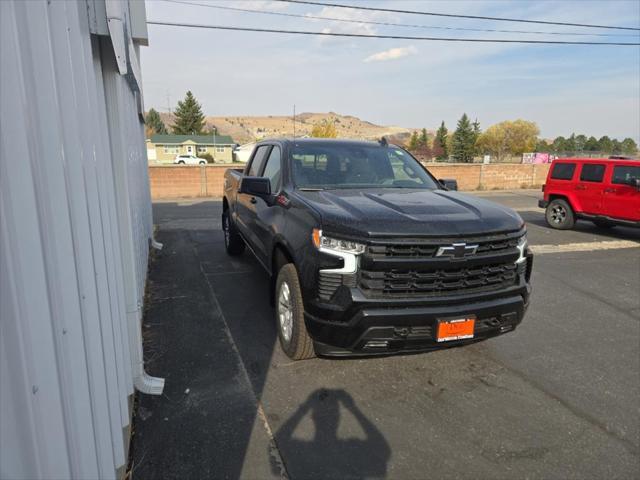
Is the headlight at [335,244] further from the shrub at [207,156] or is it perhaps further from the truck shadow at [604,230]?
the shrub at [207,156]

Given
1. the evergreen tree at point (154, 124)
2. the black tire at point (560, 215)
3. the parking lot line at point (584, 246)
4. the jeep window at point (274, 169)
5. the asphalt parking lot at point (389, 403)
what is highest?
the evergreen tree at point (154, 124)

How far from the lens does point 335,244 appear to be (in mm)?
3006

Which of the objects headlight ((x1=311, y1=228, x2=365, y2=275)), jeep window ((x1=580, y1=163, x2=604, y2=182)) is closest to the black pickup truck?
headlight ((x1=311, y1=228, x2=365, y2=275))

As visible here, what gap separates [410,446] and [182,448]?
4.58ft

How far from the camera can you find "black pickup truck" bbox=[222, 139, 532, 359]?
2934 millimetres

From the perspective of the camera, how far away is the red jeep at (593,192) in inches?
360

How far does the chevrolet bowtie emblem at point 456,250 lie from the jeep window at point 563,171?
29.7 feet

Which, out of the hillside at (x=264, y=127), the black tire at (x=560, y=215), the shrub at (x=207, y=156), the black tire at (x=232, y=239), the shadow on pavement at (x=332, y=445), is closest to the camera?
the shadow on pavement at (x=332, y=445)

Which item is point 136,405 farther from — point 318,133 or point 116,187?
point 318,133

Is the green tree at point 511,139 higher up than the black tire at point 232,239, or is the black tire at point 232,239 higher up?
the green tree at point 511,139

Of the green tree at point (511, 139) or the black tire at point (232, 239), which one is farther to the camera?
the green tree at point (511, 139)

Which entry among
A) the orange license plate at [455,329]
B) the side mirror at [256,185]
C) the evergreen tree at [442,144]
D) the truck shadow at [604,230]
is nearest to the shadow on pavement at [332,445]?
the orange license plate at [455,329]

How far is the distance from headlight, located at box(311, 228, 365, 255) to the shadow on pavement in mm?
1117

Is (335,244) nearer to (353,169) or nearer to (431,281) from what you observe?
(431,281)
